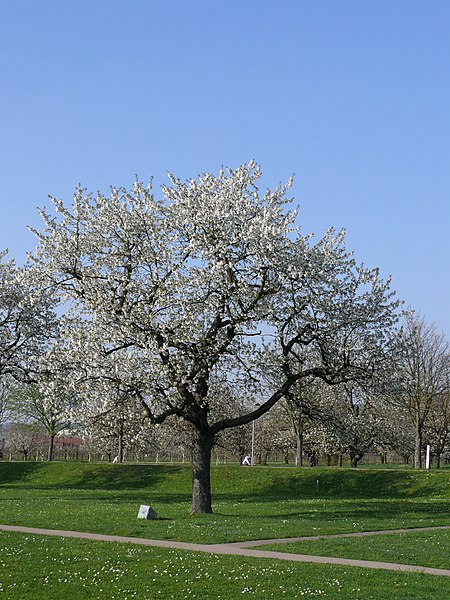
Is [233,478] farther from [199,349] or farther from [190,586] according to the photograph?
[190,586]

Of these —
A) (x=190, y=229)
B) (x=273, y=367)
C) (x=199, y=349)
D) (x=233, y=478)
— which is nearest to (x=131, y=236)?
(x=190, y=229)

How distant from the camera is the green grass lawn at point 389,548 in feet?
51.7

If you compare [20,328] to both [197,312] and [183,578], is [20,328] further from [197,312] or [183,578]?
[183,578]

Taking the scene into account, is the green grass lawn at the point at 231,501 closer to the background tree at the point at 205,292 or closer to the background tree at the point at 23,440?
the background tree at the point at 205,292

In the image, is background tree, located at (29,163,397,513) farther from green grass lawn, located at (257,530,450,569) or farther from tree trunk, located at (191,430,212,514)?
green grass lawn, located at (257,530,450,569)

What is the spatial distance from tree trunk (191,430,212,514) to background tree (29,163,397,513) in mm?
34

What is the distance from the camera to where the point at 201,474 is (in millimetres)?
25719

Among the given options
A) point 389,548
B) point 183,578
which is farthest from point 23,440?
Answer: point 183,578

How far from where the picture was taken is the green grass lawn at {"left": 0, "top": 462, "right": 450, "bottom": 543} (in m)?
21.5

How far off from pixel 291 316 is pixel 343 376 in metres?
2.94

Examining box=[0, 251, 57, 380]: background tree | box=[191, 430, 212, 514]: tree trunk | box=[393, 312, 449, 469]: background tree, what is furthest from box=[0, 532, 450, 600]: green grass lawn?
box=[393, 312, 449, 469]: background tree

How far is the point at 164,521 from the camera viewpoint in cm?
2266

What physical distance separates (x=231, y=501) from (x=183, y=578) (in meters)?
21.3

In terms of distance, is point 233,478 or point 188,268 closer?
point 188,268
